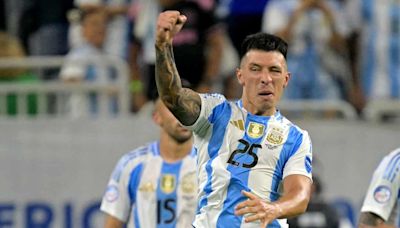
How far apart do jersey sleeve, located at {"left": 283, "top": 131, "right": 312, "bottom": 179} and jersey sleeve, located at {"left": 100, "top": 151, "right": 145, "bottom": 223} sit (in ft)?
7.13

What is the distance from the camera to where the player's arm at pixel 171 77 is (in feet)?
25.2

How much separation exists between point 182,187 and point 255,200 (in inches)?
106

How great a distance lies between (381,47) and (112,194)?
414 cm

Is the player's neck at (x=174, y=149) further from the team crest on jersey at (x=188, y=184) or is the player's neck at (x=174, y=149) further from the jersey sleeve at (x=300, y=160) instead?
the jersey sleeve at (x=300, y=160)

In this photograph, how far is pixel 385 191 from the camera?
947cm

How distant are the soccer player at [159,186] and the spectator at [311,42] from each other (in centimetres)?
306

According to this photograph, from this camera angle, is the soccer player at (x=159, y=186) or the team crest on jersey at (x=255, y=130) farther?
the soccer player at (x=159, y=186)

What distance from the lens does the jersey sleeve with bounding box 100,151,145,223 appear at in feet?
33.4

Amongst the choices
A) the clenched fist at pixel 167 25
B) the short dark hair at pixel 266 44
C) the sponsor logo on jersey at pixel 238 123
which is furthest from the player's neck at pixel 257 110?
the clenched fist at pixel 167 25

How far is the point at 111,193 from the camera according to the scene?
10234 mm

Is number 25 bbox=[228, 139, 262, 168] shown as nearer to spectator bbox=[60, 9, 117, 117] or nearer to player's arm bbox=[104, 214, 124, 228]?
player's arm bbox=[104, 214, 124, 228]

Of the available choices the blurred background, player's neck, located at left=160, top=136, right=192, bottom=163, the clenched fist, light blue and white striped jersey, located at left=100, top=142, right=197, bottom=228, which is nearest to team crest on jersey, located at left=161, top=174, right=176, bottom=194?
light blue and white striped jersey, located at left=100, top=142, right=197, bottom=228

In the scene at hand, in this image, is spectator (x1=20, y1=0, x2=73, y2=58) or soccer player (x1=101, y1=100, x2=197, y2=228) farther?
spectator (x1=20, y1=0, x2=73, y2=58)

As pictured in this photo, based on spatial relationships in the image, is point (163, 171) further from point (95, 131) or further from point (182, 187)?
point (95, 131)
